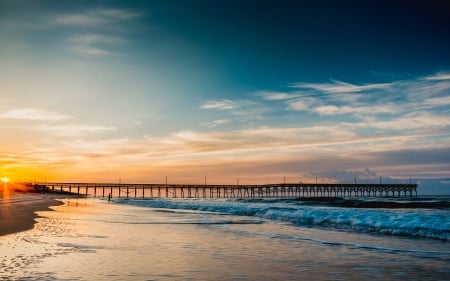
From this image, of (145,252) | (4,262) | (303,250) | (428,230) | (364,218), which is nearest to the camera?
(4,262)

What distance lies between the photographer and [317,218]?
90.1 ft

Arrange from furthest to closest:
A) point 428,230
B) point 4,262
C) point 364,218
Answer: point 364,218
point 428,230
point 4,262

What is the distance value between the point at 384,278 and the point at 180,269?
423 centimetres

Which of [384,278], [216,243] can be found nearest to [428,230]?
[216,243]

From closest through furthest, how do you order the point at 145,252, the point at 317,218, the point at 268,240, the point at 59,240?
the point at 145,252
the point at 59,240
the point at 268,240
the point at 317,218

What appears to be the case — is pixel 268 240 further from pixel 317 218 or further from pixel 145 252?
pixel 317 218

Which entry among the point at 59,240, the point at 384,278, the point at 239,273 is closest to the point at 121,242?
→ the point at 59,240

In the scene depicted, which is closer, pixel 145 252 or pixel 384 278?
pixel 384 278

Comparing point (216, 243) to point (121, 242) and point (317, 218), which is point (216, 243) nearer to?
point (121, 242)

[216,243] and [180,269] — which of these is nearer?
[180,269]

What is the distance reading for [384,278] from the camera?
362 inches

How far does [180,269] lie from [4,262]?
3790mm

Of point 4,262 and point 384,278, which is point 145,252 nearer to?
point 4,262

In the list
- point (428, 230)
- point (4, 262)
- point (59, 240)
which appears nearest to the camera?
point (4, 262)
